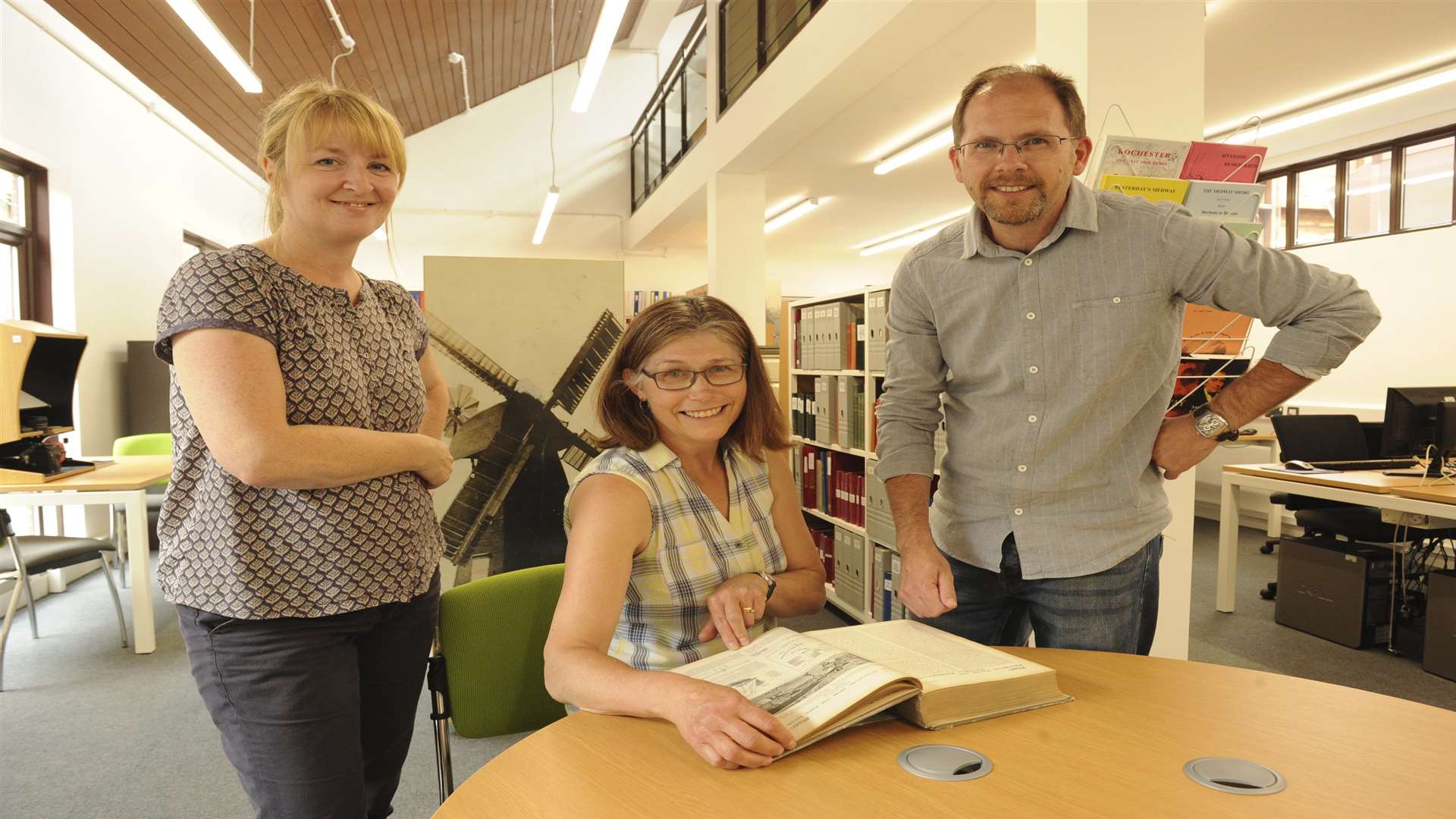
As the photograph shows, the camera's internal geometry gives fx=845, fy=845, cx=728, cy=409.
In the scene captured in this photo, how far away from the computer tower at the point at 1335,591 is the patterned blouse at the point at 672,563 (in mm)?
4015

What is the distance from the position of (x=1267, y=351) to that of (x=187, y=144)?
335 inches

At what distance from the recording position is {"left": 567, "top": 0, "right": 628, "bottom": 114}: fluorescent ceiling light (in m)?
4.43

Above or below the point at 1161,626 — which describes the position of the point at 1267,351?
above

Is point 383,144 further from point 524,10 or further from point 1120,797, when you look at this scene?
point 524,10

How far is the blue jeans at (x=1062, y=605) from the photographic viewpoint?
1.52 metres

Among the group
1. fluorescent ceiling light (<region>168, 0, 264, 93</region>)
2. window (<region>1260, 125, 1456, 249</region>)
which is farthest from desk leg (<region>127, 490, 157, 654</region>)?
window (<region>1260, 125, 1456, 249</region>)

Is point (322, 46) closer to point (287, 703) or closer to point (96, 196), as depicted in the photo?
point (96, 196)

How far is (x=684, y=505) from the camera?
4.74ft

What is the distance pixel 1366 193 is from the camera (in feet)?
22.2

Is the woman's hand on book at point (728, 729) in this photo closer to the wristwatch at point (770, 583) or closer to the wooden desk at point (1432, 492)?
the wristwatch at point (770, 583)

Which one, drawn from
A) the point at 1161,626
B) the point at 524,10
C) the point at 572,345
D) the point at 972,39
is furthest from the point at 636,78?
the point at 1161,626

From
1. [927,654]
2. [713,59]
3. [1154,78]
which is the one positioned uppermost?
[713,59]

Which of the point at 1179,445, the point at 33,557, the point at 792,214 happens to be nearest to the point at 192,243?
the point at 33,557

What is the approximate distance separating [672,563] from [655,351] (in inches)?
14.4
